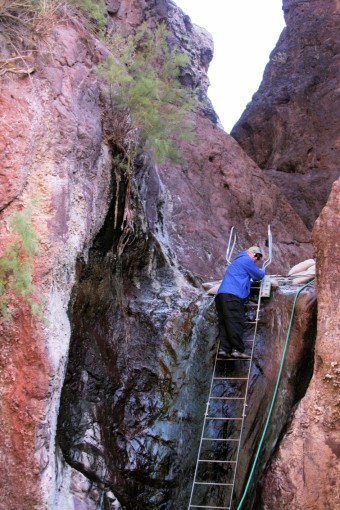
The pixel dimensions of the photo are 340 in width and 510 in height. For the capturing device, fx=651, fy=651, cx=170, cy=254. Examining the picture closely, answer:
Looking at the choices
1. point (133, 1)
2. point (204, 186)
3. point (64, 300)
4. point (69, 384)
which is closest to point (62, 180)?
point (64, 300)

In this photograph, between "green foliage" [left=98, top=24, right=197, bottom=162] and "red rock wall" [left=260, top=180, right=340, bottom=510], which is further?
"green foliage" [left=98, top=24, right=197, bottom=162]

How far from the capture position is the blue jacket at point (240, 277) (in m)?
7.91

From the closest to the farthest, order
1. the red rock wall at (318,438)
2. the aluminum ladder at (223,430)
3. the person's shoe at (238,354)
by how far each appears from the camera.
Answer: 1. the red rock wall at (318,438)
2. the aluminum ladder at (223,430)
3. the person's shoe at (238,354)

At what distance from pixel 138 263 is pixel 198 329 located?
50.5 inches

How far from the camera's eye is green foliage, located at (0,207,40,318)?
6.04 meters

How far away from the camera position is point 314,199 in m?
13.8

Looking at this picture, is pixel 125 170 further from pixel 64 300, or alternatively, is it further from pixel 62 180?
pixel 64 300

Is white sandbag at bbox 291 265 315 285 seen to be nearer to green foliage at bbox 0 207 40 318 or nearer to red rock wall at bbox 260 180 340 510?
red rock wall at bbox 260 180 340 510

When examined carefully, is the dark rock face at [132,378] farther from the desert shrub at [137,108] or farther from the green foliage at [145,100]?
the green foliage at [145,100]

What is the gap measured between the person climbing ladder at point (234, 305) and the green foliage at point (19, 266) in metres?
2.54

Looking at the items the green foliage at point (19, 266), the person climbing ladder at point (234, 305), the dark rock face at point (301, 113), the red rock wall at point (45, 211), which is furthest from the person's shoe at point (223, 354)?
the dark rock face at point (301, 113)

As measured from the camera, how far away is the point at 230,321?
772cm

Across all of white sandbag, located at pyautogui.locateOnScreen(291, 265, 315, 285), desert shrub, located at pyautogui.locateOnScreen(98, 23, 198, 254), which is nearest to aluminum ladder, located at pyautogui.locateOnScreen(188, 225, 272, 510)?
white sandbag, located at pyautogui.locateOnScreen(291, 265, 315, 285)

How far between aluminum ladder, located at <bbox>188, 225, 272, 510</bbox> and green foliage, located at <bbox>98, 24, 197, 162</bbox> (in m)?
2.46
